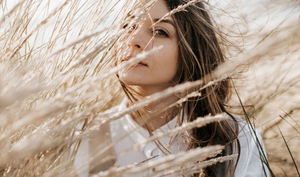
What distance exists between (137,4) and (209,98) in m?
0.90

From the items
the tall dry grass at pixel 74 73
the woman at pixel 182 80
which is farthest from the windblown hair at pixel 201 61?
the tall dry grass at pixel 74 73

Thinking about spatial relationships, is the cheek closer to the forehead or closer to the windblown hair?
the windblown hair

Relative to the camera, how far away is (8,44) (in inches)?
22.7

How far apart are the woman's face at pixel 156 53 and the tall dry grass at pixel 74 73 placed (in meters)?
0.15

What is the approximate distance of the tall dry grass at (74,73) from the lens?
0.28m

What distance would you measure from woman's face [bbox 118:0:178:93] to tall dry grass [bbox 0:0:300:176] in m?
0.15

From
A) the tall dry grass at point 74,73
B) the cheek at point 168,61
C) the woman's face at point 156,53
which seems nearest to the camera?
the tall dry grass at point 74,73

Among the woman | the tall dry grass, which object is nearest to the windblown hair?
the woman

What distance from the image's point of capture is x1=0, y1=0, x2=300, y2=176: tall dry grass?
284 millimetres

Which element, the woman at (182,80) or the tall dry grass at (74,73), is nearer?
the tall dry grass at (74,73)

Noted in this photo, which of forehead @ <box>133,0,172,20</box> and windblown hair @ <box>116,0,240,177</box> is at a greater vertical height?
forehead @ <box>133,0,172,20</box>

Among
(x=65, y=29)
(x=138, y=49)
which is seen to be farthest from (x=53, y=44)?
(x=138, y=49)

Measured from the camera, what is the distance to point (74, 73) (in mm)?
303

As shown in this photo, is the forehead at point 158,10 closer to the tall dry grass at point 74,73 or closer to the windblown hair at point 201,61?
the windblown hair at point 201,61
